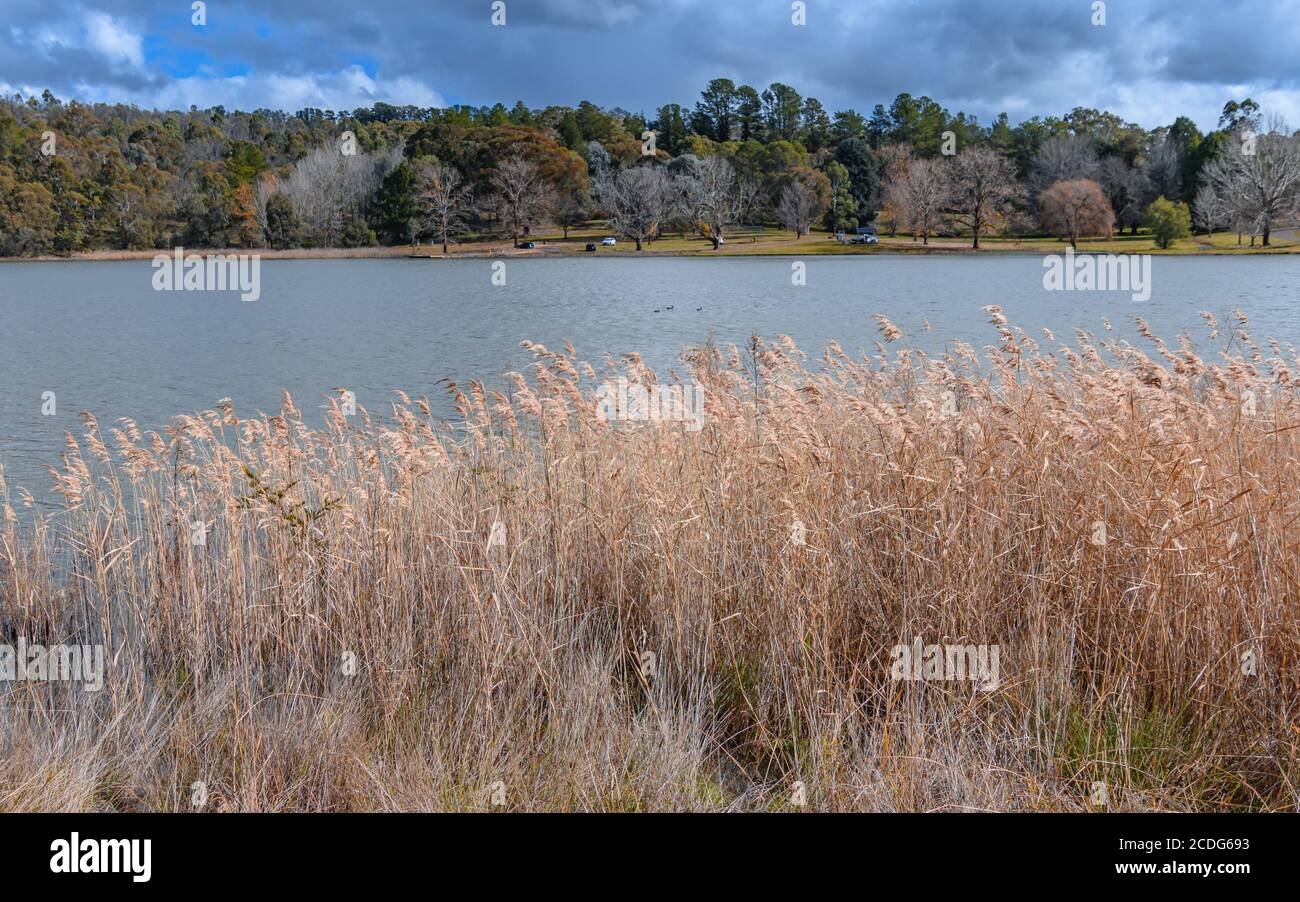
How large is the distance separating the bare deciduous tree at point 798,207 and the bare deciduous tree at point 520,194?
19.8 meters

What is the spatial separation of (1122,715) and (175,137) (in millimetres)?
125661

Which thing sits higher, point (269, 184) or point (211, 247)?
point (269, 184)

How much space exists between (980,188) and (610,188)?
29068 millimetres

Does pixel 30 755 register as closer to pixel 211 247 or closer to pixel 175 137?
pixel 211 247

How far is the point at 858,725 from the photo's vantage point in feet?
13.6

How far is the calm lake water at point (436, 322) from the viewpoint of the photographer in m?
17.1

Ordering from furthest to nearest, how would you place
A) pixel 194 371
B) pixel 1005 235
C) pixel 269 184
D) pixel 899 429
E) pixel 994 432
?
1. pixel 269 184
2. pixel 1005 235
3. pixel 194 371
4. pixel 994 432
5. pixel 899 429

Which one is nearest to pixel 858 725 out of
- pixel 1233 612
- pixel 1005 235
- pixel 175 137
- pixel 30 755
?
pixel 1233 612
